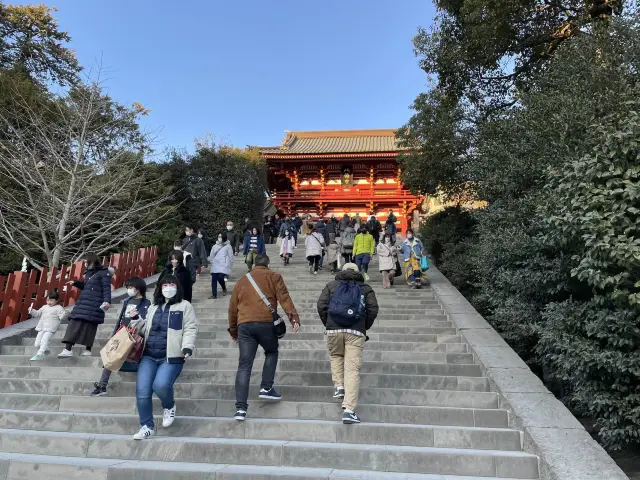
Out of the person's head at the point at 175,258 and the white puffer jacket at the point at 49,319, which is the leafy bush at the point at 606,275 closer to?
the person's head at the point at 175,258

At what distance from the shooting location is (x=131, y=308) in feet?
15.5

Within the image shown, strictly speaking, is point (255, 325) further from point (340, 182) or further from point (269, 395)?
point (340, 182)

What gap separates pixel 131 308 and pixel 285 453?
7.00 feet

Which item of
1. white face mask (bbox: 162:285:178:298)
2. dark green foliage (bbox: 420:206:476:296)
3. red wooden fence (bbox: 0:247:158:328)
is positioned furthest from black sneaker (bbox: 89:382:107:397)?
dark green foliage (bbox: 420:206:476:296)

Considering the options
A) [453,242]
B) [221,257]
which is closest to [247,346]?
[221,257]

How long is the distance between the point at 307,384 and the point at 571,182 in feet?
11.4

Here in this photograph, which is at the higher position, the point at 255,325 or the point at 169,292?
the point at 169,292

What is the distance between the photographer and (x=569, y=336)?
479 cm

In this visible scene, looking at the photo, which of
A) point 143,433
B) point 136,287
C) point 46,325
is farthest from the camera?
point 46,325

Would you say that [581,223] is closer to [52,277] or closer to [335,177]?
[52,277]

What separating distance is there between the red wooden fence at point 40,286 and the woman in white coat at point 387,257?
6.00 meters

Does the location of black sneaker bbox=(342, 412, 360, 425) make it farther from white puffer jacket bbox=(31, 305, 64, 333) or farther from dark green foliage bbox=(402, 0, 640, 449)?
white puffer jacket bbox=(31, 305, 64, 333)

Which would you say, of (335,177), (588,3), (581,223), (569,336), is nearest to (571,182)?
(581,223)

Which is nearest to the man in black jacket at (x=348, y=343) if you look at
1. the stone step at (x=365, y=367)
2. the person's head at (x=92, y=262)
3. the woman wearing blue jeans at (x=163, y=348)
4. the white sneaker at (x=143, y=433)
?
the stone step at (x=365, y=367)
